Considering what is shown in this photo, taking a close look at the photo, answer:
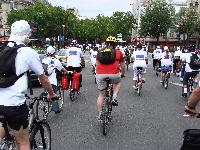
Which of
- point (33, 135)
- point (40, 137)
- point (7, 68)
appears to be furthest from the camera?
point (40, 137)

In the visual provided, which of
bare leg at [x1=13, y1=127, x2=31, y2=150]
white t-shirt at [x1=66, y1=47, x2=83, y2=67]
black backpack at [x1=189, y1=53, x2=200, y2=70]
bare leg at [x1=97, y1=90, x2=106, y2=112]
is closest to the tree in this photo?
white t-shirt at [x1=66, y1=47, x2=83, y2=67]

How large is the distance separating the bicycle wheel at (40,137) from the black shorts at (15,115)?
2.48 ft

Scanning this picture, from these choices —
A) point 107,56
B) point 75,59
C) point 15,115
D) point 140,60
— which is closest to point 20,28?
point 15,115

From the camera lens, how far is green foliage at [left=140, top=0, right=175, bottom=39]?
9225 cm

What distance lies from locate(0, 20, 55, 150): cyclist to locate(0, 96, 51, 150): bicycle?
103 millimetres

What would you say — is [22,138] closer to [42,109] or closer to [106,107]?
[106,107]

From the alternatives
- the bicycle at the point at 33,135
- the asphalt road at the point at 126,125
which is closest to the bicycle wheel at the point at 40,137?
the bicycle at the point at 33,135

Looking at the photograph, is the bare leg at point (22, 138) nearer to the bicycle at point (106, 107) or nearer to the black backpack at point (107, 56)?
the bicycle at point (106, 107)

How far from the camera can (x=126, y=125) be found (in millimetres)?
9867

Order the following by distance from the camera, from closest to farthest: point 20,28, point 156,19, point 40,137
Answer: point 20,28
point 40,137
point 156,19

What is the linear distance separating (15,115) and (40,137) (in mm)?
1251

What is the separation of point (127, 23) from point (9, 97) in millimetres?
121424

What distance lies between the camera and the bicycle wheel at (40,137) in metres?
5.69

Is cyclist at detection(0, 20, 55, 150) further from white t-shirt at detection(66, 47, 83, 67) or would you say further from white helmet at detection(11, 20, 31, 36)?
white t-shirt at detection(66, 47, 83, 67)
